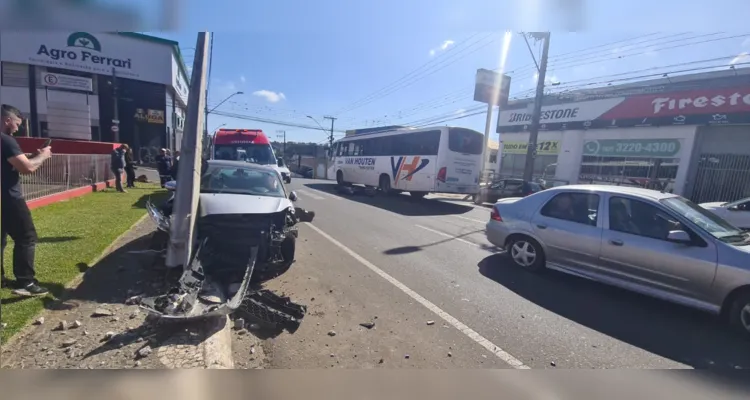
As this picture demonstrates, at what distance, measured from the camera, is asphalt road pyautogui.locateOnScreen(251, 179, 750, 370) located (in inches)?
123

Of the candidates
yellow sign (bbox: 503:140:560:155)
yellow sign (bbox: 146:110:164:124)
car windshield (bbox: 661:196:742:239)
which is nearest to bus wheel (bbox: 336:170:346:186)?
yellow sign (bbox: 503:140:560:155)

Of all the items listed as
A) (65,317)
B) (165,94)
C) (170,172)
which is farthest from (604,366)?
(165,94)

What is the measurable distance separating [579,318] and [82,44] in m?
32.0

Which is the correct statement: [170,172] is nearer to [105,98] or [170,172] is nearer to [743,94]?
[105,98]

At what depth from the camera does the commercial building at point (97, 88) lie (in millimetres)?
24562

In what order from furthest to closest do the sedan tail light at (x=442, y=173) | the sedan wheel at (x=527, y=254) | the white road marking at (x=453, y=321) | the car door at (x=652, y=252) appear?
the sedan tail light at (x=442, y=173) → the sedan wheel at (x=527, y=254) → the car door at (x=652, y=252) → the white road marking at (x=453, y=321)

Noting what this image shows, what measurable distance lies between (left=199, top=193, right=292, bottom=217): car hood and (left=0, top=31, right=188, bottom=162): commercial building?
2154cm

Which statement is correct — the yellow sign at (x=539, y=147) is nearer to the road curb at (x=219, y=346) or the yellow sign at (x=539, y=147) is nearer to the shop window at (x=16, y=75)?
the road curb at (x=219, y=346)

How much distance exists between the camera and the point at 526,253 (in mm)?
5605

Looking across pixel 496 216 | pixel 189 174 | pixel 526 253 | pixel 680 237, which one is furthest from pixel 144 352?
pixel 680 237

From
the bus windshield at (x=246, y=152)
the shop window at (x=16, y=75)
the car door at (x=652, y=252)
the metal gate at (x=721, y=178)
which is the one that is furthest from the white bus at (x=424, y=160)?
the shop window at (x=16, y=75)

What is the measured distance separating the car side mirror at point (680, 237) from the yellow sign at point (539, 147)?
778 inches

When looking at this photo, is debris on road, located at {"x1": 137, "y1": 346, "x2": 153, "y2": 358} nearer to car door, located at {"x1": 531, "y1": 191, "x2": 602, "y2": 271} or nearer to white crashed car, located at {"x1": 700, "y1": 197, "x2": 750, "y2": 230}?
car door, located at {"x1": 531, "y1": 191, "x2": 602, "y2": 271}

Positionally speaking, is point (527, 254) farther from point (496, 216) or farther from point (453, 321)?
point (453, 321)
